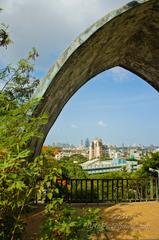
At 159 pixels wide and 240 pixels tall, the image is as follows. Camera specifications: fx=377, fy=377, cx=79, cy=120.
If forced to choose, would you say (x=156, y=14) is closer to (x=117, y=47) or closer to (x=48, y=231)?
(x=117, y=47)

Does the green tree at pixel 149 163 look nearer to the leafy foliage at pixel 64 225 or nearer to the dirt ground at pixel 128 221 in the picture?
the dirt ground at pixel 128 221

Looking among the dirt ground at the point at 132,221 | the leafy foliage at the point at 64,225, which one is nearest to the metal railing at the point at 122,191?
the dirt ground at the point at 132,221

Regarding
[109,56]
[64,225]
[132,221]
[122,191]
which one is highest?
[109,56]

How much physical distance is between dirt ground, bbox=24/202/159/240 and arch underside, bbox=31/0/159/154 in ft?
6.32

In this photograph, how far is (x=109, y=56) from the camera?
10383 millimetres

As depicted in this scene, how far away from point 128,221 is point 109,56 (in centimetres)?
442

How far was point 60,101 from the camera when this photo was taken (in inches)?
381

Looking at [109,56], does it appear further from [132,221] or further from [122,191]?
[122,191]

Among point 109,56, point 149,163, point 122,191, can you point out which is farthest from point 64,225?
point 149,163

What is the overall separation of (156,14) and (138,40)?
1647 millimetres

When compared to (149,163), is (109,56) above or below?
above

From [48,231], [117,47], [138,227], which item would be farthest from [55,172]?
[117,47]

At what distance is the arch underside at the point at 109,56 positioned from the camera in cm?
762

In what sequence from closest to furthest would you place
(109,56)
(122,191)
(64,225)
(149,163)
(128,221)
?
(64,225), (128,221), (109,56), (122,191), (149,163)
